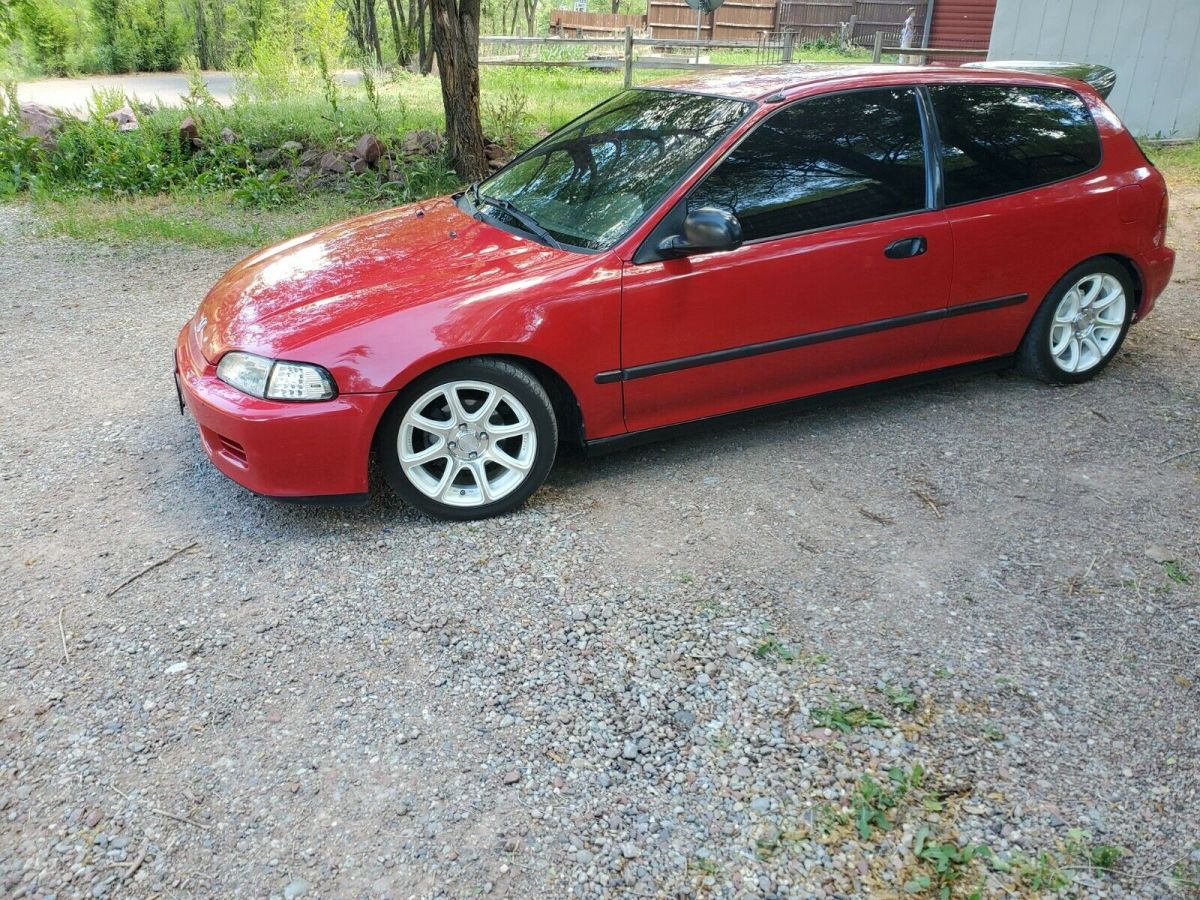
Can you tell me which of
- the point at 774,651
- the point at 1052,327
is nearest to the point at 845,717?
the point at 774,651

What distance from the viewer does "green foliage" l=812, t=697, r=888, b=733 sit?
2.61 metres

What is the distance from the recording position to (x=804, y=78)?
13.7 ft

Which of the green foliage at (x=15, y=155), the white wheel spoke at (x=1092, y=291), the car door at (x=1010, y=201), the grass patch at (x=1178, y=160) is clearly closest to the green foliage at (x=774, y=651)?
the car door at (x=1010, y=201)

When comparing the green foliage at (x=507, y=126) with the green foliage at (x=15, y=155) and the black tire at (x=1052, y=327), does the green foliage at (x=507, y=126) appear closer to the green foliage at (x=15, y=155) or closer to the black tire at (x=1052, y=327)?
the green foliage at (x=15, y=155)

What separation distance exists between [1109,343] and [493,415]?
11.2ft

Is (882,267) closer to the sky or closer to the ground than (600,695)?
closer to the sky

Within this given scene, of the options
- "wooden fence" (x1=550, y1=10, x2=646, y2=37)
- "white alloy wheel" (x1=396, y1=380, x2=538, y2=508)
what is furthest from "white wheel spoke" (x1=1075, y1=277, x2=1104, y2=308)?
"wooden fence" (x1=550, y1=10, x2=646, y2=37)

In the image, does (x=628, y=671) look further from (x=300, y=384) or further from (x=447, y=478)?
(x=300, y=384)

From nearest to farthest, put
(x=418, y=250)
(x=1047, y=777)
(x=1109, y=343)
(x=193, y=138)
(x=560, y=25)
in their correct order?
(x=1047, y=777) < (x=418, y=250) < (x=1109, y=343) < (x=193, y=138) < (x=560, y=25)

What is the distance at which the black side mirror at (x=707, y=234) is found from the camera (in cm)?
350

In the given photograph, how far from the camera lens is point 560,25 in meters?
30.6

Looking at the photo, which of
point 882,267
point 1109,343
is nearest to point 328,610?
point 882,267

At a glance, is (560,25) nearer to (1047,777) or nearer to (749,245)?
(749,245)

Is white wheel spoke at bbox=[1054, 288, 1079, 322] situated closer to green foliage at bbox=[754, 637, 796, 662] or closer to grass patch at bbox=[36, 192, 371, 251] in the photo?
green foliage at bbox=[754, 637, 796, 662]
